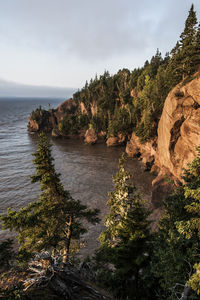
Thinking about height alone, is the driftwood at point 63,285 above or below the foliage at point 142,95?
below

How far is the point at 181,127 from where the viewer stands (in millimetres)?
22703

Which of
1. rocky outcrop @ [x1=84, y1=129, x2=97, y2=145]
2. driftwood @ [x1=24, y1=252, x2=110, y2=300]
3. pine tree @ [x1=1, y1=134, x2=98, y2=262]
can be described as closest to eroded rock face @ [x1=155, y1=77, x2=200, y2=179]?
pine tree @ [x1=1, y1=134, x2=98, y2=262]

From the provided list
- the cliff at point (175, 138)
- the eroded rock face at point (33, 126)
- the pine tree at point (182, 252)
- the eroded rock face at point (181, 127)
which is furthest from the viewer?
the eroded rock face at point (33, 126)

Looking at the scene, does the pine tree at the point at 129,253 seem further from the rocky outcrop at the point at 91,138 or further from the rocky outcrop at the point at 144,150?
the rocky outcrop at the point at 91,138

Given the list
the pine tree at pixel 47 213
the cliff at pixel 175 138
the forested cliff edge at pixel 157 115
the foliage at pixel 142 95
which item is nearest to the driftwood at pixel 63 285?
the pine tree at pixel 47 213

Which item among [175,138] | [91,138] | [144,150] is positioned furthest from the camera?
[91,138]

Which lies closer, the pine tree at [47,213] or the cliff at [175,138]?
the pine tree at [47,213]

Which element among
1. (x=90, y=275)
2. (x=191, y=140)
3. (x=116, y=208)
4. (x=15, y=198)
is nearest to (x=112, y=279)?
(x=90, y=275)

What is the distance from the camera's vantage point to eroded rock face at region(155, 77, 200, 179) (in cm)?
2023

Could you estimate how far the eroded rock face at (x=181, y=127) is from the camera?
66.4 ft

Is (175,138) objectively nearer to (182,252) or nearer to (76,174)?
Result: (182,252)

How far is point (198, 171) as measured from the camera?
855 cm

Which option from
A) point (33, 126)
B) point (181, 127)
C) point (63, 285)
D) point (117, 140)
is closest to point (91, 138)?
point (117, 140)

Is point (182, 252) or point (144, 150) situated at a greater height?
point (182, 252)
